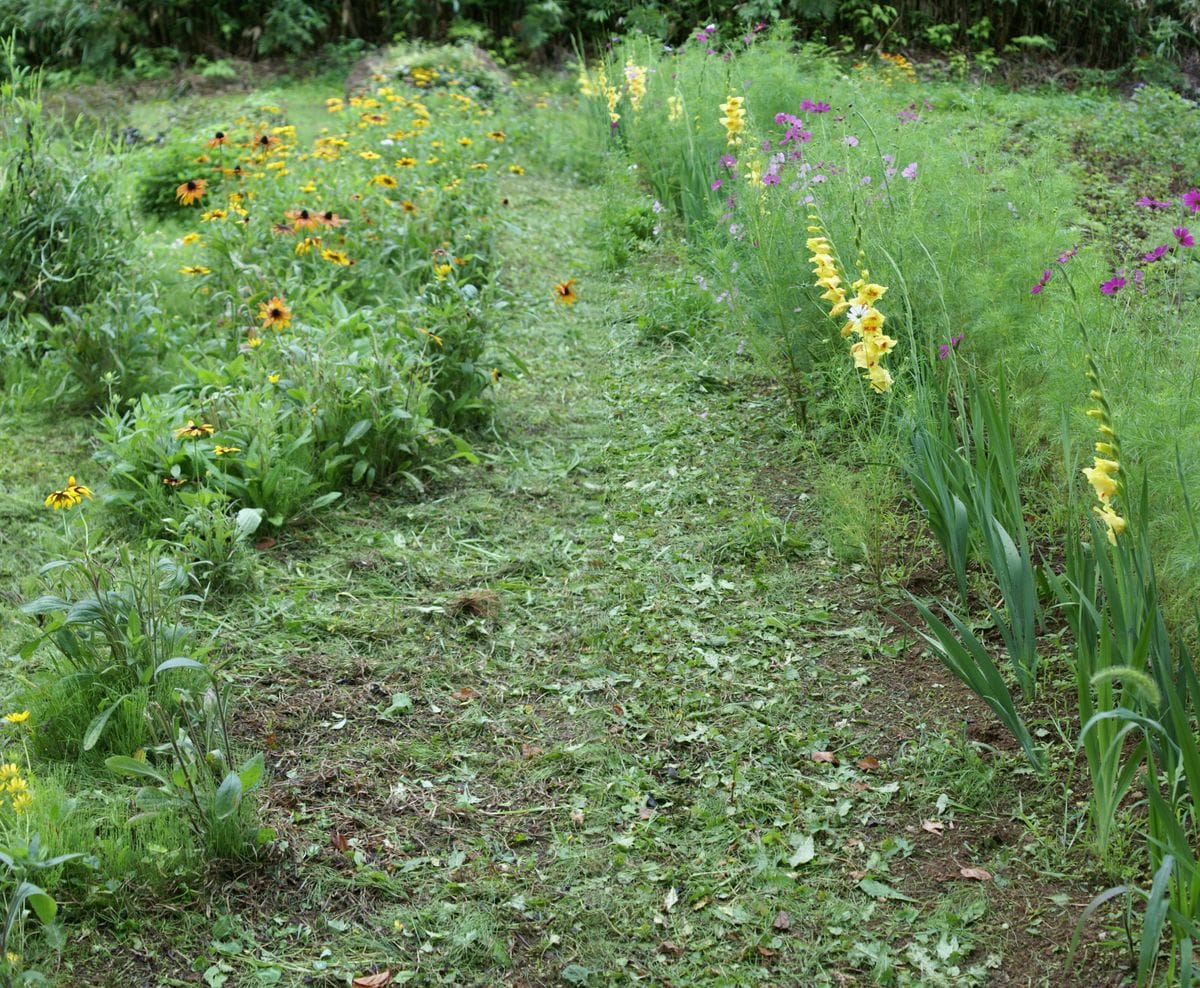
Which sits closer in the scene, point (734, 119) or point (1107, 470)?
point (1107, 470)

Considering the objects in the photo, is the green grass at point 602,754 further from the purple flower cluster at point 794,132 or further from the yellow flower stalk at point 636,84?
the yellow flower stalk at point 636,84

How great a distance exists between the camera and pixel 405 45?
36.9ft

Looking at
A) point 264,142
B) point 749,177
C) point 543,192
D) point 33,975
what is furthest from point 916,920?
point 543,192

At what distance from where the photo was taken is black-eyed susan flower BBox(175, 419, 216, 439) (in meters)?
3.34

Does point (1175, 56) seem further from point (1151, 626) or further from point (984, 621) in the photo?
point (1151, 626)

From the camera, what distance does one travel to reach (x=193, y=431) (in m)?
3.38

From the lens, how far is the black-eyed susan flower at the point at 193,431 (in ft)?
11.0

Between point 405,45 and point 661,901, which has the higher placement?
point 405,45

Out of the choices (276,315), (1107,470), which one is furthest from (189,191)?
(1107,470)

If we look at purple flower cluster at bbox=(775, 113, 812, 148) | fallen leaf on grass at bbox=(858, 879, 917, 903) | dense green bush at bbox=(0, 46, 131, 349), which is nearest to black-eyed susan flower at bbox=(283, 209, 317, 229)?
dense green bush at bbox=(0, 46, 131, 349)

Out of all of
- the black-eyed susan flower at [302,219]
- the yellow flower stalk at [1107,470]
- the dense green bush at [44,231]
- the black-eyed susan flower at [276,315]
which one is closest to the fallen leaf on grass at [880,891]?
the yellow flower stalk at [1107,470]

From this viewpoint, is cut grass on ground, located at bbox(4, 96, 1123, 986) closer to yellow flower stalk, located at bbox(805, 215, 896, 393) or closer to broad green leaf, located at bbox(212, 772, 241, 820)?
broad green leaf, located at bbox(212, 772, 241, 820)

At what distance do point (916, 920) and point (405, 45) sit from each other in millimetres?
10852

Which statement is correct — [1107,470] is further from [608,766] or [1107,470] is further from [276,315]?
[276,315]
